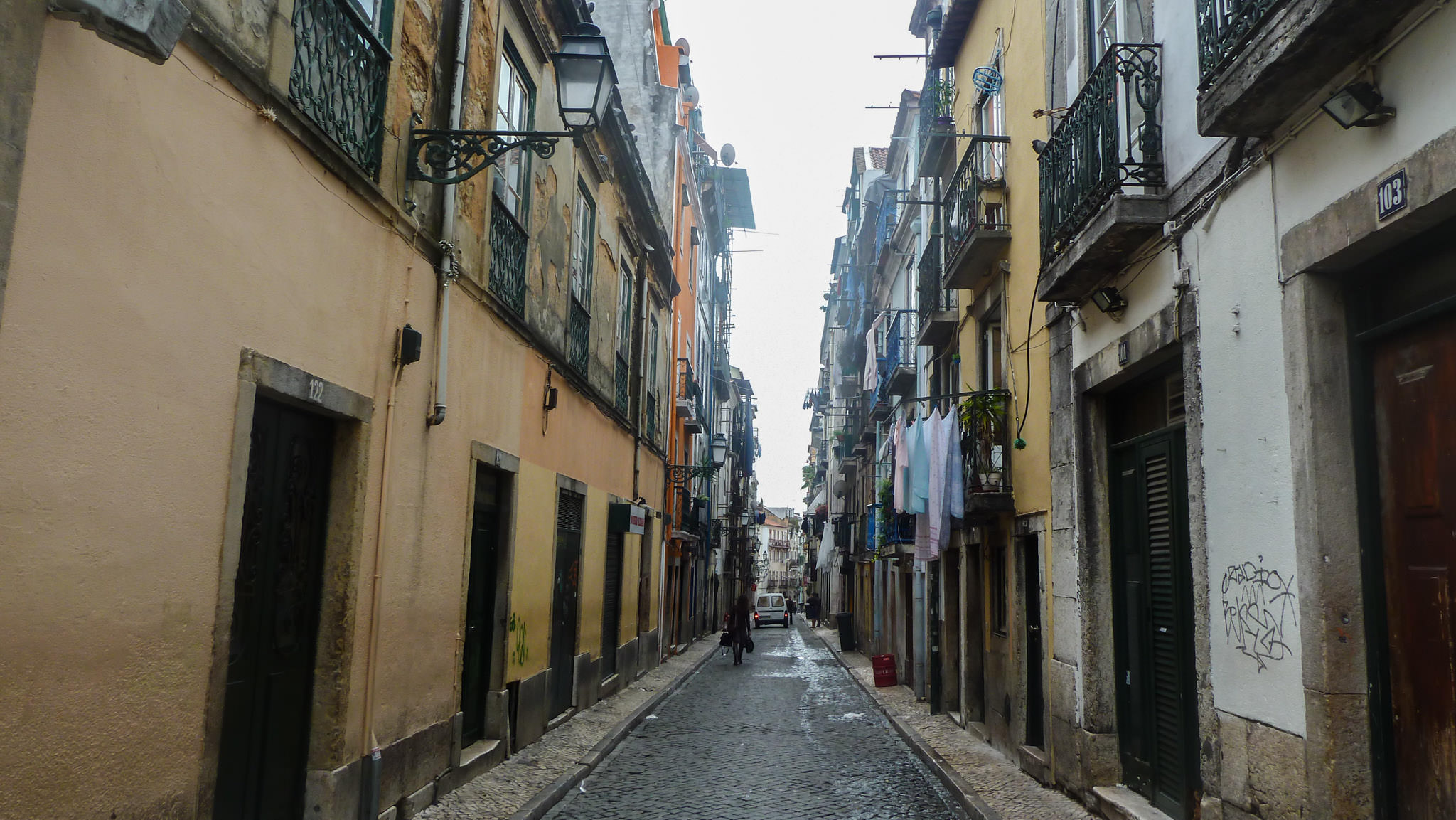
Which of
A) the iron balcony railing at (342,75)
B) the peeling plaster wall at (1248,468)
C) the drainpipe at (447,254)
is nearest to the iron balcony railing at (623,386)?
the drainpipe at (447,254)

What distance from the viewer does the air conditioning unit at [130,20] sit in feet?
11.2

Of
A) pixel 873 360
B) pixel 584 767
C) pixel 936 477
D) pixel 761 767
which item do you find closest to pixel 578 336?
pixel 936 477

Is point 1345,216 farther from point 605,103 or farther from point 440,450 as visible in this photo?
point 440,450

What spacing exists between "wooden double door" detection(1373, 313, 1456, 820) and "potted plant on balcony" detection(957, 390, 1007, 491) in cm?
576

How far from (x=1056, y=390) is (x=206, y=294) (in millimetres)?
6771

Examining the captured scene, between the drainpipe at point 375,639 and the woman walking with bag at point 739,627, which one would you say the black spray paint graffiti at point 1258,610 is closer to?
the drainpipe at point 375,639

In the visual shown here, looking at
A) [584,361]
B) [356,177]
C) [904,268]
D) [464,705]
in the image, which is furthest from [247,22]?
[904,268]

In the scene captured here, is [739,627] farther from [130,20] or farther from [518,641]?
[130,20]

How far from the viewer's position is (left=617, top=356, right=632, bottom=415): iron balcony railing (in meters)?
15.7

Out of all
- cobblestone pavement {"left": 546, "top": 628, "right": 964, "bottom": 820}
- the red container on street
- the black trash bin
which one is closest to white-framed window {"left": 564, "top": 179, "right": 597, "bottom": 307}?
cobblestone pavement {"left": 546, "top": 628, "right": 964, "bottom": 820}

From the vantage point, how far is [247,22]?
192 inches

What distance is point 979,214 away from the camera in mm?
11062

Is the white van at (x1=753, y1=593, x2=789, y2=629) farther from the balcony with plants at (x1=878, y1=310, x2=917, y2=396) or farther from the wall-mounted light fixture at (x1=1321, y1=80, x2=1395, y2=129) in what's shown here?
the wall-mounted light fixture at (x1=1321, y1=80, x2=1395, y2=129)

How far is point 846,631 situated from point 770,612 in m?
22.8
